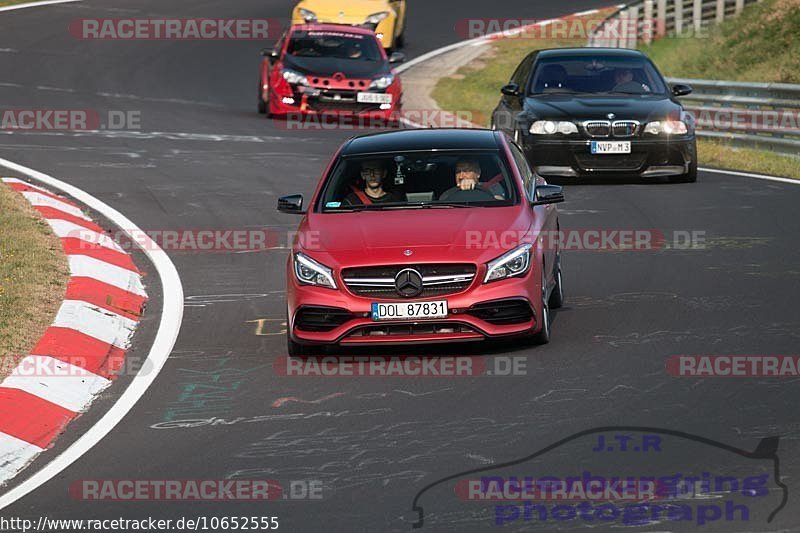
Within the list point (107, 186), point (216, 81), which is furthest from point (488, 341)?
point (216, 81)

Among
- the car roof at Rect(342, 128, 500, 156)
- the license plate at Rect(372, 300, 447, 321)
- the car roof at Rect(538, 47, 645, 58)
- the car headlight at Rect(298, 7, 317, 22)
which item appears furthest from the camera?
the car headlight at Rect(298, 7, 317, 22)

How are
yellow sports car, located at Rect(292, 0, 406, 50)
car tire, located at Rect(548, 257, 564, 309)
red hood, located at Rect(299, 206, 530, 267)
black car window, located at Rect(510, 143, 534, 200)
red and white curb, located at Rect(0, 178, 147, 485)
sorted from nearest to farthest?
red and white curb, located at Rect(0, 178, 147, 485), red hood, located at Rect(299, 206, 530, 267), black car window, located at Rect(510, 143, 534, 200), car tire, located at Rect(548, 257, 564, 309), yellow sports car, located at Rect(292, 0, 406, 50)

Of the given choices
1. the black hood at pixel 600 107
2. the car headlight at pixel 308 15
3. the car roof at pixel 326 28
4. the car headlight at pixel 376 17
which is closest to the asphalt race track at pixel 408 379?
the black hood at pixel 600 107

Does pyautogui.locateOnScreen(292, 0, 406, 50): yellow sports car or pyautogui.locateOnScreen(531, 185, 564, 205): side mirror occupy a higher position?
pyautogui.locateOnScreen(531, 185, 564, 205): side mirror

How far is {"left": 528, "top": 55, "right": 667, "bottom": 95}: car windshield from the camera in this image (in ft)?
66.3

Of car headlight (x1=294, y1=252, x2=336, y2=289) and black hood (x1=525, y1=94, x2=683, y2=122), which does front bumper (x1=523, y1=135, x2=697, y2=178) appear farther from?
car headlight (x1=294, y1=252, x2=336, y2=289)

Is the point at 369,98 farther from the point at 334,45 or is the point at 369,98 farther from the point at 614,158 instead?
the point at 614,158

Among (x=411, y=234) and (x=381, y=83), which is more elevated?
(x=411, y=234)

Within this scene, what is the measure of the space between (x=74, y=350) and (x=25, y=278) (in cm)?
192

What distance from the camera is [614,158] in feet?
62.6

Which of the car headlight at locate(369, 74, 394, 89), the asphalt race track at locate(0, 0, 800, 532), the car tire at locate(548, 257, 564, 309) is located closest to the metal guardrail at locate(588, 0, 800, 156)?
the asphalt race track at locate(0, 0, 800, 532)

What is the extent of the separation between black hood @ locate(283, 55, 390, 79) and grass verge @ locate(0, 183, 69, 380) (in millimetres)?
9898

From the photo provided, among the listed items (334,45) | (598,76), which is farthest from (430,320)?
(334,45)

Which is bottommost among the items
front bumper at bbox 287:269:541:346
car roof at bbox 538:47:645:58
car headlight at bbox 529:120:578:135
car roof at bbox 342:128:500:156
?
car headlight at bbox 529:120:578:135
